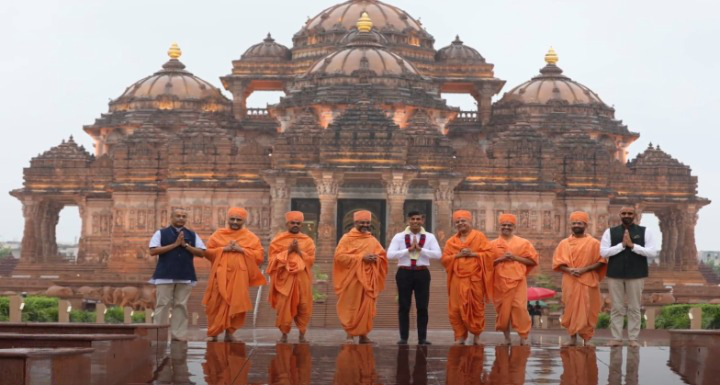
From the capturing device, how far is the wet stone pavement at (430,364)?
17531 millimetres

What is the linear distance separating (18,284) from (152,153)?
10989 mm

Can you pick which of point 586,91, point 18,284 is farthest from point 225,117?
point 18,284

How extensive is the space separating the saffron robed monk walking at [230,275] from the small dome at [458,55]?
167ft

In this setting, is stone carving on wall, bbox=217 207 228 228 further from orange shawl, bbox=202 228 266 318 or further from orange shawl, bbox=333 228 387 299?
orange shawl, bbox=333 228 387 299

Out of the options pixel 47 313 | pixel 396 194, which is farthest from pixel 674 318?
pixel 396 194

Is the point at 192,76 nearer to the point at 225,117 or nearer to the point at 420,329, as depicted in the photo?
the point at 225,117

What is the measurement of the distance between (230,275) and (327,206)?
103 feet

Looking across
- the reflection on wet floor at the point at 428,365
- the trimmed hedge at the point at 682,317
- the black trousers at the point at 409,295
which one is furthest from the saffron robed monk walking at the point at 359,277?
the trimmed hedge at the point at 682,317

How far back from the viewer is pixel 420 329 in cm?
2277

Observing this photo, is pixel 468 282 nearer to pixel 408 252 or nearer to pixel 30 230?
pixel 408 252

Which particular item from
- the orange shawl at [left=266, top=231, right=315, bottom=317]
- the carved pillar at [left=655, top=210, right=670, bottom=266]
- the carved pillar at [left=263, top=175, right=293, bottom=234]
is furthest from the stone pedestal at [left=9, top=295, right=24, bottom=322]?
the carved pillar at [left=655, top=210, right=670, bottom=266]

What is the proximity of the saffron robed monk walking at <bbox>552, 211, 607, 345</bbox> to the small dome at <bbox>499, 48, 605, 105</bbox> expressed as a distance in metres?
48.1

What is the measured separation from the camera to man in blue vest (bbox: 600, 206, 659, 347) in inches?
867

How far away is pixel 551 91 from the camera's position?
71312mm
